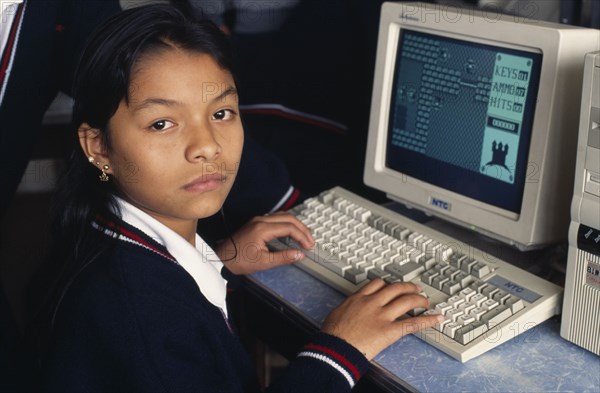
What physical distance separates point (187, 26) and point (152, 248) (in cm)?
35

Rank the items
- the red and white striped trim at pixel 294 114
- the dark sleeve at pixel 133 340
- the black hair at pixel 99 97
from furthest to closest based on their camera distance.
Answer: the red and white striped trim at pixel 294 114, the black hair at pixel 99 97, the dark sleeve at pixel 133 340

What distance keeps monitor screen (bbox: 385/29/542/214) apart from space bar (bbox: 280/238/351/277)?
0.77 ft

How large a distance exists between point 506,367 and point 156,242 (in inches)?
21.4

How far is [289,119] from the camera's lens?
197cm

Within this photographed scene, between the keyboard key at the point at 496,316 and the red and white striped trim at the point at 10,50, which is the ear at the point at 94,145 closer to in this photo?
the red and white striped trim at the point at 10,50

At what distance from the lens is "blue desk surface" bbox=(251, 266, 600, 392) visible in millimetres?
1008

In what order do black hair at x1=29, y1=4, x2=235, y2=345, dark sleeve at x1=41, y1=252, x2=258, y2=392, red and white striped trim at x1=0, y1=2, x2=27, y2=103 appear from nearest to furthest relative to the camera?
dark sleeve at x1=41, y1=252, x2=258, y2=392 < black hair at x1=29, y1=4, x2=235, y2=345 < red and white striped trim at x1=0, y1=2, x2=27, y2=103

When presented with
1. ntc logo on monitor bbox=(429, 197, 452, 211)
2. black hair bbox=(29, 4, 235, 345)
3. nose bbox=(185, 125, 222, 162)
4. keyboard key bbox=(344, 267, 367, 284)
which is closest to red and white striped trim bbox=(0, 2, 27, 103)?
black hair bbox=(29, 4, 235, 345)

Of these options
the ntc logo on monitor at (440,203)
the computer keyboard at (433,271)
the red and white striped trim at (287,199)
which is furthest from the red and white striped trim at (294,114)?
the ntc logo on monitor at (440,203)

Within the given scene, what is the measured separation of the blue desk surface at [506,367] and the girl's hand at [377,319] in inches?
1.2

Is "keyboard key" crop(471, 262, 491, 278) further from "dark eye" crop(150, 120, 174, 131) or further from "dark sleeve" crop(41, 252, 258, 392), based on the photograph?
"dark eye" crop(150, 120, 174, 131)

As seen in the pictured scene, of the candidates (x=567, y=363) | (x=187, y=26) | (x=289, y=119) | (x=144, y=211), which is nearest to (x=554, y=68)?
(x=567, y=363)

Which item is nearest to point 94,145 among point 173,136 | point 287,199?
point 173,136

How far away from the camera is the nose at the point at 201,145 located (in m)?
1.08
